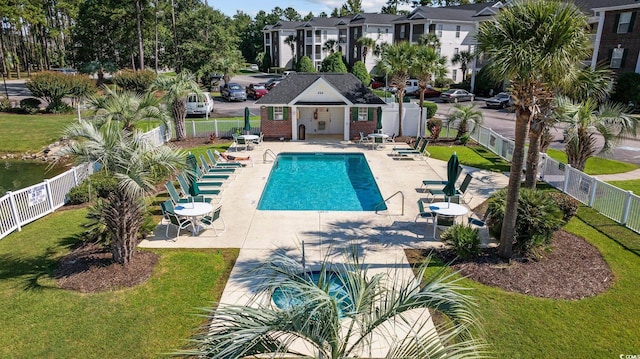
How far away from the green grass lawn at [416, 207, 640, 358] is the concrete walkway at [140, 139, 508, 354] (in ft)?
6.39

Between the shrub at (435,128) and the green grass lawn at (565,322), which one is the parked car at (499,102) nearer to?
the shrub at (435,128)

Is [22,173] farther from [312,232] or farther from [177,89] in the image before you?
[312,232]

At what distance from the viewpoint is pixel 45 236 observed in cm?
1255

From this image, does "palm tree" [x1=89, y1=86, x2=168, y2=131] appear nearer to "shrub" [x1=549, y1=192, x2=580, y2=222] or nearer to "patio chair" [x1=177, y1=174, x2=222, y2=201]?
"patio chair" [x1=177, y1=174, x2=222, y2=201]

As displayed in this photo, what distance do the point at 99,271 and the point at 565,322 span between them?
10.1 metres

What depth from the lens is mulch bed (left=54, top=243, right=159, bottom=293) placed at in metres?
9.91

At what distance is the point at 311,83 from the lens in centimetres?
2672

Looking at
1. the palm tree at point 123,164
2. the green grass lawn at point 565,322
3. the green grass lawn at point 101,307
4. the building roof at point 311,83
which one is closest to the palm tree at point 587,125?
the green grass lawn at point 565,322

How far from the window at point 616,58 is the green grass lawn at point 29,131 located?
1643 inches

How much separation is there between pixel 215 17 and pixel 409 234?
149 feet

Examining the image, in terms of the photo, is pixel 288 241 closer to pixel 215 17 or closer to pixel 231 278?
pixel 231 278

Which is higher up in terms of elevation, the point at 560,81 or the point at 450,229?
the point at 560,81

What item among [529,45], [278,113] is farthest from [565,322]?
[278,113]

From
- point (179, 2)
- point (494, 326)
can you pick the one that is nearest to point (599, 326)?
point (494, 326)
